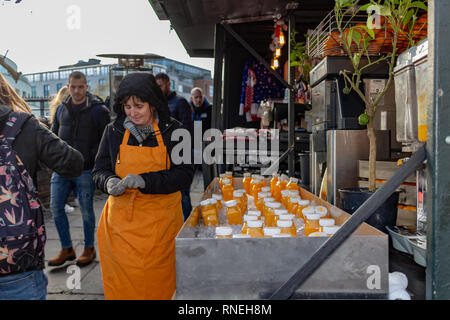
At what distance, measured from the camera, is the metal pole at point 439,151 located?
107 cm

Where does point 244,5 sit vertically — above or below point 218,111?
above

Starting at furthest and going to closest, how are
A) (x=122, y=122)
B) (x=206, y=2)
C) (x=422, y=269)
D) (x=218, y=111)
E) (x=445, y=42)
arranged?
(x=218, y=111) → (x=206, y=2) → (x=122, y=122) → (x=422, y=269) → (x=445, y=42)

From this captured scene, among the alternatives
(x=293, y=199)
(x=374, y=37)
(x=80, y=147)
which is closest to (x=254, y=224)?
(x=293, y=199)

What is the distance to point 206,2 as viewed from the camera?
417 cm

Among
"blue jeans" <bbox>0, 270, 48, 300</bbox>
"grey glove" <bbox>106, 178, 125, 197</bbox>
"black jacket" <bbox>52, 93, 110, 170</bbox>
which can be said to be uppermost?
"black jacket" <bbox>52, 93, 110, 170</bbox>

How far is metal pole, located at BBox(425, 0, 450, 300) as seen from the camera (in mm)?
1071

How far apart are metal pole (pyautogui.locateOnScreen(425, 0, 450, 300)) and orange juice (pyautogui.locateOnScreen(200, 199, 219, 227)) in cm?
101

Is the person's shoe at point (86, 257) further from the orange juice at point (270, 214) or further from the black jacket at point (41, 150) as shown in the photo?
the orange juice at point (270, 214)

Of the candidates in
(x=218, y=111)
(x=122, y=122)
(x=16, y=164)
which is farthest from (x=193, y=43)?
(x=16, y=164)

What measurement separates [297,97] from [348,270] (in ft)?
15.5

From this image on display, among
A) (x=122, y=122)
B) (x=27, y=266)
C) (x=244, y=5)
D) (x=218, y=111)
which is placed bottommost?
(x=27, y=266)

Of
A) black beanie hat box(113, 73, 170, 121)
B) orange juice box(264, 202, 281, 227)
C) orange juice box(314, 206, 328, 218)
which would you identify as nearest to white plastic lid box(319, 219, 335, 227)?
orange juice box(314, 206, 328, 218)

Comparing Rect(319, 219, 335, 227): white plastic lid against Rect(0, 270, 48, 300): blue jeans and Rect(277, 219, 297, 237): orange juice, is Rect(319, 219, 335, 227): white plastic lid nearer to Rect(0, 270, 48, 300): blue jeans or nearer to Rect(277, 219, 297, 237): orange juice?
Rect(277, 219, 297, 237): orange juice
